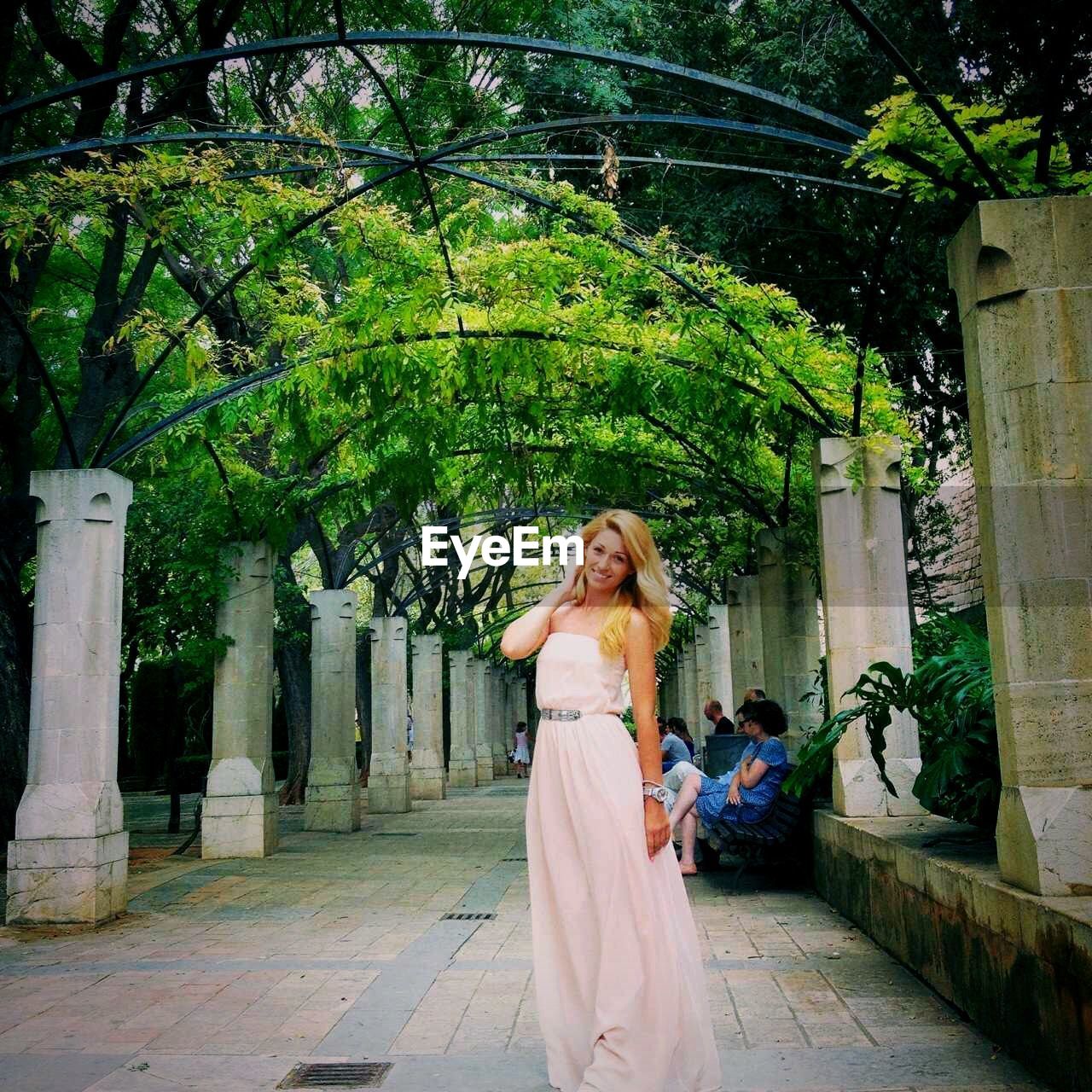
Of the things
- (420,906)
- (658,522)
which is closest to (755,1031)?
(420,906)

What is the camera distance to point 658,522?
20109 mm

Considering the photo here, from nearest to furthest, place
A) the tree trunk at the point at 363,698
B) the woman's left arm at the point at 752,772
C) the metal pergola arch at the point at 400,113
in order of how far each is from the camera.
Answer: the metal pergola arch at the point at 400,113, the woman's left arm at the point at 752,772, the tree trunk at the point at 363,698

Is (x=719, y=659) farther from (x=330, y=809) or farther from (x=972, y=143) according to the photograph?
(x=972, y=143)

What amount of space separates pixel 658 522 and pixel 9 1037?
15763 mm

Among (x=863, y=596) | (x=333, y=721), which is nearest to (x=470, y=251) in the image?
(x=863, y=596)

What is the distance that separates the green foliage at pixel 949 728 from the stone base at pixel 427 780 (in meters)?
17.4

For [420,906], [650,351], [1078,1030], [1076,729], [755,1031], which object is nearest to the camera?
[1078,1030]

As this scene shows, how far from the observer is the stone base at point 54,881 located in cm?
838

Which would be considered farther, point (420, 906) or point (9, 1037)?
point (420, 906)

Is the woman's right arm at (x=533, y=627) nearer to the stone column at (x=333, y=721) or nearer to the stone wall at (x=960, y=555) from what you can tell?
the stone column at (x=333, y=721)

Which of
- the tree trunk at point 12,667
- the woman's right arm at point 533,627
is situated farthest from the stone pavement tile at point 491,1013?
the tree trunk at point 12,667

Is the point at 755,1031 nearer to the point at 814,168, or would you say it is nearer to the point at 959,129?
the point at 959,129

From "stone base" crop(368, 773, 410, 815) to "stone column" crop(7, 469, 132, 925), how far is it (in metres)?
11.3

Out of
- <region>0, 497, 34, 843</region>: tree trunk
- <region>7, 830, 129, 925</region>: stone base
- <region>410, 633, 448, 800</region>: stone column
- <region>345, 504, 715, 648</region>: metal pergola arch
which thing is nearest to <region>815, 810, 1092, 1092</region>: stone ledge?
<region>7, 830, 129, 925</region>: stone base
